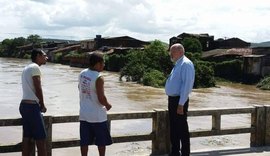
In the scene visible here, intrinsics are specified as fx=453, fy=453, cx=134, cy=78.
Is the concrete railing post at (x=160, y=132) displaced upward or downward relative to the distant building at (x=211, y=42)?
downward

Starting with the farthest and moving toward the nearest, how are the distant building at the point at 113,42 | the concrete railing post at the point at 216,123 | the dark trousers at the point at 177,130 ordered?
the distant building at the point at 113,42, the concrete railing post at the point at 216,123, the dark trousers at the point at 177,130

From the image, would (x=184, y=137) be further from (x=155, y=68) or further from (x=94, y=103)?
(x=155, y=68)

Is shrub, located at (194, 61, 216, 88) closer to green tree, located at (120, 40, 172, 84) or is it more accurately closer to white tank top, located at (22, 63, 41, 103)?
green tree, located at (120, 40, 172, 84)

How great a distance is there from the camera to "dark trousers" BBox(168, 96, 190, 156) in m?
7.13

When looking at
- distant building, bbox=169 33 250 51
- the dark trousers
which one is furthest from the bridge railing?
distant building, bbox=169 33 250 51

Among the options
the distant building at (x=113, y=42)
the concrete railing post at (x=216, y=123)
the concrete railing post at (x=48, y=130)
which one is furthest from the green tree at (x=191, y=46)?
the concrete railing post at (x=48, y=130)

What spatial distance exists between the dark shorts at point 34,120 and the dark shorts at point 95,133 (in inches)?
22.9

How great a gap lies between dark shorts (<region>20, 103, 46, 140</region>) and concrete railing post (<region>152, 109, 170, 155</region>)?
6.97ft

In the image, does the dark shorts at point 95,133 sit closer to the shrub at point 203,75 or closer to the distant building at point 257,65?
the shrub at point 203,75

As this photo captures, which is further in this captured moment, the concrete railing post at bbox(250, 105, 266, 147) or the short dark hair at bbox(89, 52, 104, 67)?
the concrete railing post at bbox(250, 105, 266, 147)

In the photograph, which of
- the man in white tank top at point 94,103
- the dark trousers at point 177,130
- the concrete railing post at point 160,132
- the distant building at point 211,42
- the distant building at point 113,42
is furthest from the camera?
the distant building at point 113,42

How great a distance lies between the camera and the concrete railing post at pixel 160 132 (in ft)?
25.4

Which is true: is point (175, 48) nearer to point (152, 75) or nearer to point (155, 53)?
point (152, 75)

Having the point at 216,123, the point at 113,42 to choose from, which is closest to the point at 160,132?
the point at 216,123
